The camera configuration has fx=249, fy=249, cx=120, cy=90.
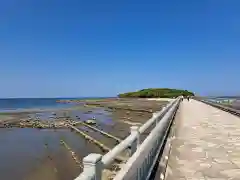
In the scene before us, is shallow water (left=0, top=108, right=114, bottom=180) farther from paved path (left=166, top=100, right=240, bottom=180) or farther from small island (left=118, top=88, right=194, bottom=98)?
small island (left=118, top=88, right=194, bottom=98)

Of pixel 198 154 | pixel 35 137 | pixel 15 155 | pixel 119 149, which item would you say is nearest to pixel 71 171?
pixel 15 155

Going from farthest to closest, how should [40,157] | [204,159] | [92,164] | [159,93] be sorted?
[159,93]
[40,157]
[204,159]
[92,164]

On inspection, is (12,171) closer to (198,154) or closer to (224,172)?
(198,154)

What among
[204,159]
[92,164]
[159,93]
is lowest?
[204,159]

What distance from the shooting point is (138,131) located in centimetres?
531

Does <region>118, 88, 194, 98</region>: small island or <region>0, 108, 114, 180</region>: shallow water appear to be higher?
<region>118, 88, 194, 98</region>: small island

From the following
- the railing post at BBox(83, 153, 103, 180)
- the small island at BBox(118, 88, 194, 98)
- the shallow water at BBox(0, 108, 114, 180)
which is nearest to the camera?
the railing post at BBox(83, 153, 103, 180)

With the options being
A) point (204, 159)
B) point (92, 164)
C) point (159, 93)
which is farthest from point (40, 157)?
point (159, 93)

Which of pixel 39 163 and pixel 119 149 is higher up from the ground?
pixel 119 149

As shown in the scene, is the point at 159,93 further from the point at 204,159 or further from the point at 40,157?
the point at 204,159

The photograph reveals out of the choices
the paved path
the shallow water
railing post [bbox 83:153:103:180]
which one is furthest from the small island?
railing post [bbox 83:153:103:180]

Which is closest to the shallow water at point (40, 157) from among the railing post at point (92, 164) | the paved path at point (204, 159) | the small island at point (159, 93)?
the paved path at point (204, 159)

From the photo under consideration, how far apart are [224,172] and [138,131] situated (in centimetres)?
218

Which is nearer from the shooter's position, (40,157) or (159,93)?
(40,157)
